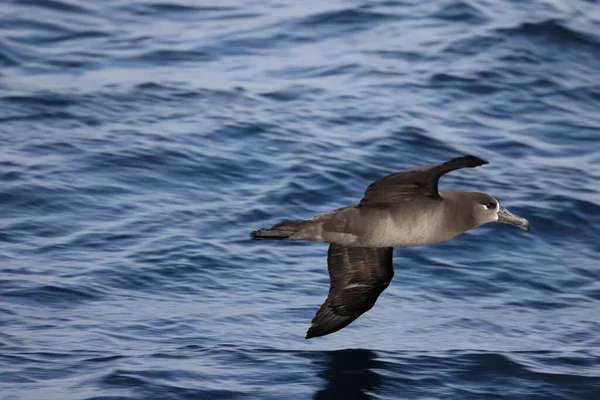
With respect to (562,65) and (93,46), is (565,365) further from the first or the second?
(93,46)

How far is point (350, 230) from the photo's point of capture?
905cm

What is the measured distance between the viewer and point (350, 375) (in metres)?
9.99

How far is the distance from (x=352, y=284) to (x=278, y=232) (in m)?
1.80

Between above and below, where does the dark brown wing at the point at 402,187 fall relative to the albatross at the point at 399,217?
above

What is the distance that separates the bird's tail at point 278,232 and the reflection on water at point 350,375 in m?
1.61

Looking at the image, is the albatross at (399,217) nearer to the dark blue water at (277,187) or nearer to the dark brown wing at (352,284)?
the dark brown wing at (352,284)

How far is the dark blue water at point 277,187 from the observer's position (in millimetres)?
10203

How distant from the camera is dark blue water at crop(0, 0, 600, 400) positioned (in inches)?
402

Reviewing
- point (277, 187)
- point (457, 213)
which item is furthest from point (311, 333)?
point (277, 187)

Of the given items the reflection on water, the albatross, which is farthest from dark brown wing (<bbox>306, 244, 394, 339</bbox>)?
the albatross

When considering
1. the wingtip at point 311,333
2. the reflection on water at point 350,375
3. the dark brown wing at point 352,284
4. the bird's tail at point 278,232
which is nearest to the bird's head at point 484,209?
the dark brown wing at point 352,284

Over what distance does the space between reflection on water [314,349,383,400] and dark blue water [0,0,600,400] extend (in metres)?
0.03

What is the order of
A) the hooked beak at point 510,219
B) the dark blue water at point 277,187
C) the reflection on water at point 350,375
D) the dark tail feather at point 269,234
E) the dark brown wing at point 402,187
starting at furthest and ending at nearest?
the dark blue water at point 277,187, the reflection on water at point 350,375, the hooked beak at point 510,219, the dark tail feather at point 269,234, the dark brown wing at point 402,187

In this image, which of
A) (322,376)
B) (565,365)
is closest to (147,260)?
(322,376)
